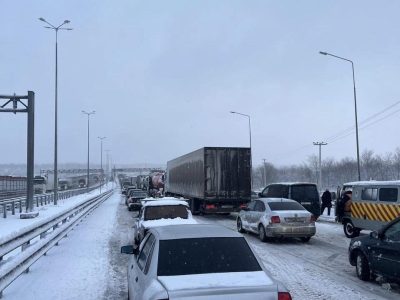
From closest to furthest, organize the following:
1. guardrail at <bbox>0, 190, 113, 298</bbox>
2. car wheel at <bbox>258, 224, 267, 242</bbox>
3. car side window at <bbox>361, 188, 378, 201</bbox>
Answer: guardrail at <bbox>0, 190, 113, 298</bbox> → car side window at <bbox>361, 188, 378, 201</bbox> → car wheel at <bbox>258, 224, 267, 242</bbox>

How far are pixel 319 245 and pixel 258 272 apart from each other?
11019mm

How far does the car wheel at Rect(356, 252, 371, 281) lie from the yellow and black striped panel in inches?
221

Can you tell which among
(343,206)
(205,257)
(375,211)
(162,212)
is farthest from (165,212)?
(205,257)

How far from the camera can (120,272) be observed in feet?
35.1

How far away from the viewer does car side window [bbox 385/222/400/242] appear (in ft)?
29.7

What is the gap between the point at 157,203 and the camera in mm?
14445

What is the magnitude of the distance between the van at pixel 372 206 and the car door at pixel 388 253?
6.14 metres

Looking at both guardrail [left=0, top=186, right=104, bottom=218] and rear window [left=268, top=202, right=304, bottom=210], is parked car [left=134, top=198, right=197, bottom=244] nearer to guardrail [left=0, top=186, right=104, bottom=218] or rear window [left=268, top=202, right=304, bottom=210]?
rear window [left=268, top=202, right=304, bottom=210]

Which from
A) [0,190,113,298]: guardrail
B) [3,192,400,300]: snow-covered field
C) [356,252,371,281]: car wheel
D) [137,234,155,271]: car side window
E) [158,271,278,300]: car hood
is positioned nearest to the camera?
[158,271,278,300]: car hood

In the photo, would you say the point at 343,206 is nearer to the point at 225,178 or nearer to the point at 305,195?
the point at 305,195

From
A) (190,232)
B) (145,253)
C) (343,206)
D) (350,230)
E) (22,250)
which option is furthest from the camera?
(343,206)

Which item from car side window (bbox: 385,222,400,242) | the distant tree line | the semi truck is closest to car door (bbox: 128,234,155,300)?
car side window (bbox: 385,222,400,242)

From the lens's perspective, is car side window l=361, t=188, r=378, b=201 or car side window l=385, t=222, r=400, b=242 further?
car side window l=361, t=188, r=378, b=201

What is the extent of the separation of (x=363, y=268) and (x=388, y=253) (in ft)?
3.33
